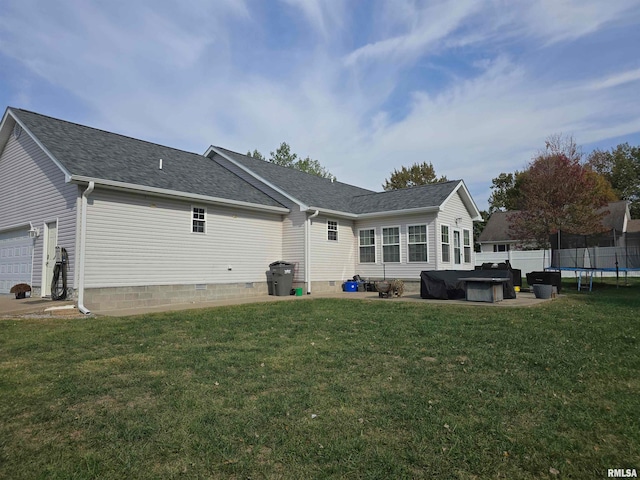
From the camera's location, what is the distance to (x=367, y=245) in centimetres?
1722

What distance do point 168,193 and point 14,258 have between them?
6.32 metres

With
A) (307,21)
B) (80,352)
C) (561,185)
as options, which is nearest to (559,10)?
(307,21)

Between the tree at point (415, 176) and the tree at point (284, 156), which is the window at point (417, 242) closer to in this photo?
the tree at point (415, 176)

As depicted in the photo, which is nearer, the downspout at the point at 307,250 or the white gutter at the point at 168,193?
the white gutter at the point at 168,193

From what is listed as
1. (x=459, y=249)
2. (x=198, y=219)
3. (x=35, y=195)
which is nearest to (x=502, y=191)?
(x=459, y=249)

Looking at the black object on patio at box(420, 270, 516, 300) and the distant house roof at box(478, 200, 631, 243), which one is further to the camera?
the distant house roof at box(478, 200, 631, 243)

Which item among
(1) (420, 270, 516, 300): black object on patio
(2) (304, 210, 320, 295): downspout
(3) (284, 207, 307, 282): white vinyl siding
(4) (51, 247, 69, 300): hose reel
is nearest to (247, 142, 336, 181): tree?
(3) (284, 207, 307, 282): white vinyl siding

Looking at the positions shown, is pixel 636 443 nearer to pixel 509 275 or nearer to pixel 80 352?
pixel 80 352

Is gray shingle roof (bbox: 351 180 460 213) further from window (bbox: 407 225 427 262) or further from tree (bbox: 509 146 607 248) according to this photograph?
tree (bbox: 509 146 607 248)

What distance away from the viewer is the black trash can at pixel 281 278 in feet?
47.9

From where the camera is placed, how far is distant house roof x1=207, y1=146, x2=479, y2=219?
1592cm

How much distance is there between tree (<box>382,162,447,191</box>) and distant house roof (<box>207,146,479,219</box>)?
21.3 meters

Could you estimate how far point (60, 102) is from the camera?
1579cm

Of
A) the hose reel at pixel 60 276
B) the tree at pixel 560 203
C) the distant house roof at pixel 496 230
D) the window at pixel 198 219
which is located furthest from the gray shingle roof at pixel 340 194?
the distant house roof at pixel 496 230
